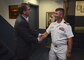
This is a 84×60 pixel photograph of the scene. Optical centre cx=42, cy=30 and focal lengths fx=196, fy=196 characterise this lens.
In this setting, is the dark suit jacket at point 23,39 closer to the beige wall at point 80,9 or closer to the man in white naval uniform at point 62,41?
the man in white naval uniform at point 62,41

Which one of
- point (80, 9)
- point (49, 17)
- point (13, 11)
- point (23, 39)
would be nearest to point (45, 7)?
point (49, 17)

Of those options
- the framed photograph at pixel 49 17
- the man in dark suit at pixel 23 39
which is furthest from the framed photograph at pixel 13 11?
the framed photograph at pixel 49 17

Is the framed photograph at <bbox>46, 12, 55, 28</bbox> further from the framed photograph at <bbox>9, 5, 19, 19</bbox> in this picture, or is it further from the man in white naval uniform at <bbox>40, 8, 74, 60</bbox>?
the man in white naval uniform at <bbox>40, 8, 74, 60</bbox>

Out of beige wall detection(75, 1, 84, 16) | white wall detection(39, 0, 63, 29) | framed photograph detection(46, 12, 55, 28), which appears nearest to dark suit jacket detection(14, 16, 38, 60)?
framed photograph detection(46, 12, 55, 28)

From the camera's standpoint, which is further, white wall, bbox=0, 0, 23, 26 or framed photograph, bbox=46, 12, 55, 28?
framed photograph, bbox=46, 12, 55, 28

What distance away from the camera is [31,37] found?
3.34 m

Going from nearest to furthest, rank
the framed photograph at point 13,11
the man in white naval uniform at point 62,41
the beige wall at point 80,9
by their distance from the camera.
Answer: the man in white naval uniform at point 62,41 < the framed photograph at point 13,11 < the beige wall at point 80,9

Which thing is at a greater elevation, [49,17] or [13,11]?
[13,11]

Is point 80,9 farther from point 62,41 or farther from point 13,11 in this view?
point 62,41

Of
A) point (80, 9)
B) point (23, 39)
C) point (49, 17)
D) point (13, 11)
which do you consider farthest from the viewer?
point (80, 9)

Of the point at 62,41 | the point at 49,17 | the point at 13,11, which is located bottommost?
the point at 62,41

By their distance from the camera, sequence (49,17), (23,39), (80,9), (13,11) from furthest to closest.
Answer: (80,9) < (49,17) < (13,11) < (23,39)

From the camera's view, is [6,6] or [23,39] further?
[6,6]

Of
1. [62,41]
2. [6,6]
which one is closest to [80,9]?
[6,6]
